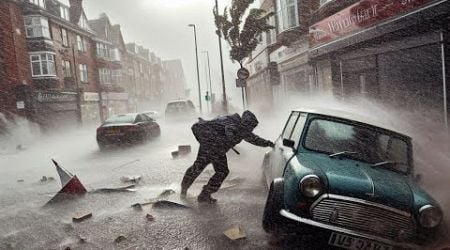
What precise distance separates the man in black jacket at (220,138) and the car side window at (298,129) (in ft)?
2.32

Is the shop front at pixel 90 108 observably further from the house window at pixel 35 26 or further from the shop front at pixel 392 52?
the shop front at pixel 392 52

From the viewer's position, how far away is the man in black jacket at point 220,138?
5461 mm

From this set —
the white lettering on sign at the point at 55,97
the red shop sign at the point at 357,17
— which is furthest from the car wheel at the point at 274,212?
the white lettering on sign at the point at 55,97

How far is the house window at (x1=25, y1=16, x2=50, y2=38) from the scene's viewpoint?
27078mm

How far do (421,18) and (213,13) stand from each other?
12068 mm

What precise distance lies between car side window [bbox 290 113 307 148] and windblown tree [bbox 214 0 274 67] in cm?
1284

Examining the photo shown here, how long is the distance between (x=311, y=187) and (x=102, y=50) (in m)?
39.9

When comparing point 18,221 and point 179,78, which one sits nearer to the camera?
point 18,221

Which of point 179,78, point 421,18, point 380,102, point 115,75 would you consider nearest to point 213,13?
point 380,102

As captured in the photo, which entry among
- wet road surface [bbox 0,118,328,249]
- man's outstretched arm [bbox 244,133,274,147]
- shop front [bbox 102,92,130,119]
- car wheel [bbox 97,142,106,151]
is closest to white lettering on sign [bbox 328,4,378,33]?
wet road surface [bbox 0,118,328,249]

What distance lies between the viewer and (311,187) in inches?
141

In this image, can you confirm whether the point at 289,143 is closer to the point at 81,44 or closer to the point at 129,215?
the point at 129,215

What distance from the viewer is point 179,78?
102m

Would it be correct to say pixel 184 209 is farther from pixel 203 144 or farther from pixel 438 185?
pixel 438 185
